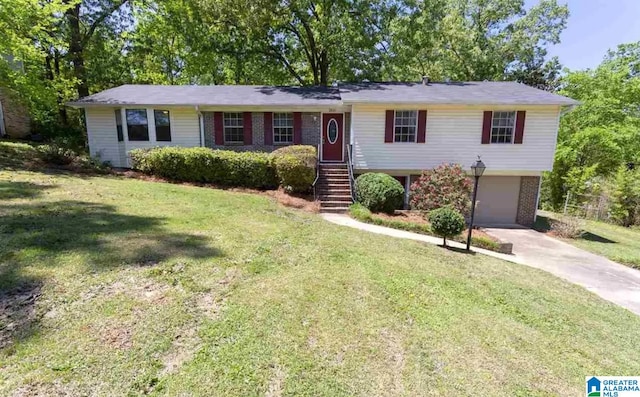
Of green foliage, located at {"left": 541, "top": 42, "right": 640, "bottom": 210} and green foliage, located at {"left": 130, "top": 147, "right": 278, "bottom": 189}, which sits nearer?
green foliage, located at {"left": 130, "top": 147, "right": 278, "bottom": 189}

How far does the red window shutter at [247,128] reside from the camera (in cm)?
1410

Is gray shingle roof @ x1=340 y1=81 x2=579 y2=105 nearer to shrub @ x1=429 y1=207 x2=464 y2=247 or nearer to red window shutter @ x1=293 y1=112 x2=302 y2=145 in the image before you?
red window shutter @ x1=293 y1=112 x2=302 y2=145

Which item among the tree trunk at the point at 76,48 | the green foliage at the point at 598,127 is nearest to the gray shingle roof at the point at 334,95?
the tree trunk at the point at 76,48

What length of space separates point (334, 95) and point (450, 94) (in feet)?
16.6

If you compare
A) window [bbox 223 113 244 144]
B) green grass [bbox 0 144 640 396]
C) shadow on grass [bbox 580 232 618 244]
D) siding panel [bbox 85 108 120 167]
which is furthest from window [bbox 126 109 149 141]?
shadow on grass [bbox 580 232 618 244]

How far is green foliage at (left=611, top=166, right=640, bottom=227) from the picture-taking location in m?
16.1

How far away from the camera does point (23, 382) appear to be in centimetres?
258

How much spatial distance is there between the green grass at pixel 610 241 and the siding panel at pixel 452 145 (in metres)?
3.17

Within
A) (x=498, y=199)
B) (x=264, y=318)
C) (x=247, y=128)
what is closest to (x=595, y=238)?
(x=498, y=199)

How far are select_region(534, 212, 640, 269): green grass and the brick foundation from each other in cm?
59

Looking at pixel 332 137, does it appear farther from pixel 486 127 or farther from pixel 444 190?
pixel 486 127

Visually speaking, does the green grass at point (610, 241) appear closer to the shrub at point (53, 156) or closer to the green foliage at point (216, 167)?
the green foliage at point (216, 167)

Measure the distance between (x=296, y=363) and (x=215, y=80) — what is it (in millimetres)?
26393

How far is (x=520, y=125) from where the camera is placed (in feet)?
41.5
